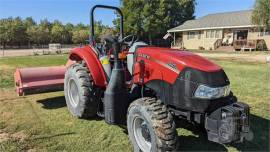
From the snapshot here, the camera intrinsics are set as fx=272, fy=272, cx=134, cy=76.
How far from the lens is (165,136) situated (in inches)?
118

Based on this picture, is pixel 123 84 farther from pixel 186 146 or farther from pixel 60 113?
pixel 60 113

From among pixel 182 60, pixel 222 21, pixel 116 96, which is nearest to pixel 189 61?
pixel 182 60

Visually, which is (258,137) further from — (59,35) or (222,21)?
(59,35)

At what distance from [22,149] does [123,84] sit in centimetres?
159

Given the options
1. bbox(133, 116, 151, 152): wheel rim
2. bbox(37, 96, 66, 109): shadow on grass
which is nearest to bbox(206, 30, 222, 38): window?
bbox(37, 96, 66, 109): shadow on grass

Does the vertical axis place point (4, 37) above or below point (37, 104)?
above

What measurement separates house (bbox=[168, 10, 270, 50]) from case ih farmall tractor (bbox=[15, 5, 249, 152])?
2307 centimetres

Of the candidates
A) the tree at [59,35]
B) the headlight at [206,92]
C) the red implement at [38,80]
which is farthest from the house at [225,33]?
the tree at [59,35]

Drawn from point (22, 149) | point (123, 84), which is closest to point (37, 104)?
point (22, 149)

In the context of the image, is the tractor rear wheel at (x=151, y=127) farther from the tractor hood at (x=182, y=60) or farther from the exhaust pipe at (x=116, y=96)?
the tractor hood at (x=182, y=60)

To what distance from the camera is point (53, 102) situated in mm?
6031

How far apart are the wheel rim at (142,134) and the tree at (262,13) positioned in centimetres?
2379

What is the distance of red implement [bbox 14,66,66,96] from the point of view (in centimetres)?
535

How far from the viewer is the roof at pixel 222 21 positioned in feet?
98.3
